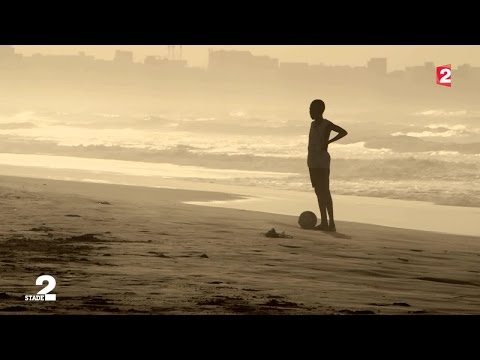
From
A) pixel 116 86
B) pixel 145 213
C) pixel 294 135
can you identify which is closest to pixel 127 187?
pixel 145 213

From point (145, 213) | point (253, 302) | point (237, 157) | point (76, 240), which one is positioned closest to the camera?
point (253, 302)

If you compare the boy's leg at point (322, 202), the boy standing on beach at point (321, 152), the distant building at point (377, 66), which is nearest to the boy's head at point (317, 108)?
the boy standing on beach at point (321, 152)

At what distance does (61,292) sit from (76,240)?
196 cm

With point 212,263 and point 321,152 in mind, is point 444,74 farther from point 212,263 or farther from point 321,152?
point 212,263

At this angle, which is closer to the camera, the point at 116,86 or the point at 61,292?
the point at 61,292

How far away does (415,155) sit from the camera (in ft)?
57.6

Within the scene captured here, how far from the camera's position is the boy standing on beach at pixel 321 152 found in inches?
400

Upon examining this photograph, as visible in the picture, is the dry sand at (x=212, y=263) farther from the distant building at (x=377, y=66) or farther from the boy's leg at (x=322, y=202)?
the distant building at (x=377, y=66)

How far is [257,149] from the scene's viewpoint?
18500mm

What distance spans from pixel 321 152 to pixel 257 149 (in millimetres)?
8268

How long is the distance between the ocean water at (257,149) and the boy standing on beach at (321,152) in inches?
131
